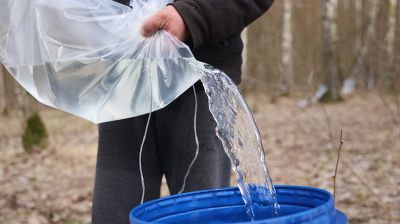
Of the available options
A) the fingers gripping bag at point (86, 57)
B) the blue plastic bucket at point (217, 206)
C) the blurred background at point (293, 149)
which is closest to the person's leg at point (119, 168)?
the fingers gripping bag at point (86, 57)

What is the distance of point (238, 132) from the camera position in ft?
5.62

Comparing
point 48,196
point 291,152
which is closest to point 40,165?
point 48,196

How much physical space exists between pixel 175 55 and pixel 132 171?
0.48 metres

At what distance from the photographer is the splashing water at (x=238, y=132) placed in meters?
1.66

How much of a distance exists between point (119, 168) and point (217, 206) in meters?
0.50

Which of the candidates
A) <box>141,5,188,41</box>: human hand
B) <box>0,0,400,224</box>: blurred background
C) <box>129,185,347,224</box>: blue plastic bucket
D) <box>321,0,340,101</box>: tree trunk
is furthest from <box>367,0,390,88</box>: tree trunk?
<box>129,185,347,224</box>: blue plastic bucket

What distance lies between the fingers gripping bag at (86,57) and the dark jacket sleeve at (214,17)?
0.12m

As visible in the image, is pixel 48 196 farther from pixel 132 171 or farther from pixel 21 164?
pixel 132 171

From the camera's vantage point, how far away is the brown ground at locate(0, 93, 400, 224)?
429cm

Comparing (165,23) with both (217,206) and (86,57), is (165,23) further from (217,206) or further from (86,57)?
(217,206)

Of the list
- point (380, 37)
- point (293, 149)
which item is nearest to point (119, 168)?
point (293, 149)

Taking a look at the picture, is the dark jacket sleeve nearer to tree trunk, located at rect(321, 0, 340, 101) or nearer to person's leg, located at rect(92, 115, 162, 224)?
person's leg, located at rect(92, 115, 162, 224)

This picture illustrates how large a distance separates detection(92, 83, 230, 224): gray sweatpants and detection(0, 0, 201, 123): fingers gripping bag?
0.70ft

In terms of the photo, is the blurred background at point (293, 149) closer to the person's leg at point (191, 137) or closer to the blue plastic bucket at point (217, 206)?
the person's leg at point (191, 137)
